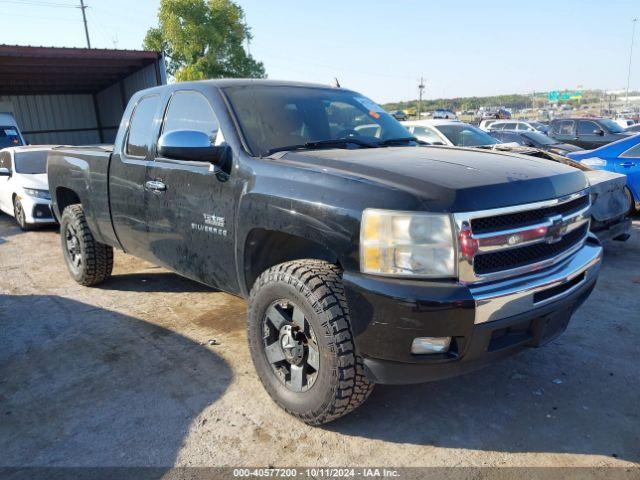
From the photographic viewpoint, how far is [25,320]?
14.7 feet

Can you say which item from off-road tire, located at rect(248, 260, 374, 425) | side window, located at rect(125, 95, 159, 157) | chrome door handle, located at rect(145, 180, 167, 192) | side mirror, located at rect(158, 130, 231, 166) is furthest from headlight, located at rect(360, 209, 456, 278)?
side window, located at rect(125, 95, 159, 157)

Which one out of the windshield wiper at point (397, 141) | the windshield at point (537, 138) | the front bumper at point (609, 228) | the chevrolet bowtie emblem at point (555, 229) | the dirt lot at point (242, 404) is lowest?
the dirt lot at point (242, 404)

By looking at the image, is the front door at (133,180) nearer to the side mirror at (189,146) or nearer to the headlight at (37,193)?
the side mirror at (189,146)

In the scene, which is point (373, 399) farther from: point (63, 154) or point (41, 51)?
point (41, 51)

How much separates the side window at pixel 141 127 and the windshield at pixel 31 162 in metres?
5.65

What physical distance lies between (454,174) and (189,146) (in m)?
1.53

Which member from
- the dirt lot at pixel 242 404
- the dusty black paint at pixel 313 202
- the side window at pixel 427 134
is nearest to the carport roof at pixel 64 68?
the side window at pixel 427 134

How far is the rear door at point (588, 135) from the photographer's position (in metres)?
13.5

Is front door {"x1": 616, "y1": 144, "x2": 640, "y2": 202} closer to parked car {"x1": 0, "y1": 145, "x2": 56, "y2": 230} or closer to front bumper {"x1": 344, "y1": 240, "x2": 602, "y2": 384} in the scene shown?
front bumper {"x1": 344, "y1": 240, "x2": 602, "y2": 384}

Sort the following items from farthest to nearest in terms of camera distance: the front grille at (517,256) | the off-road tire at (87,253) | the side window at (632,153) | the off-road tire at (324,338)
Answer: the side window at (632,153), the off-road tire at (87,253), the off-road tire at (324,338), the front grille at (517,256)

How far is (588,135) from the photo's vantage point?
45.6 feet

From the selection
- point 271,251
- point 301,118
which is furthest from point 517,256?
point 301,118

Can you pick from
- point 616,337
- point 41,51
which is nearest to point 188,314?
point 616,337

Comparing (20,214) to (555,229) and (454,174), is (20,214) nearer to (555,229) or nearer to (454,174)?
(454,174)
